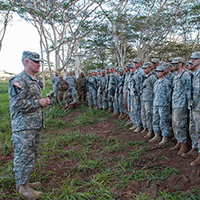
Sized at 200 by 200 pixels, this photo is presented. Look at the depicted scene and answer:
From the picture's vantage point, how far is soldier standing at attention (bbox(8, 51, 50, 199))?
2391mm

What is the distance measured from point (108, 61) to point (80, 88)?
66.7 ft

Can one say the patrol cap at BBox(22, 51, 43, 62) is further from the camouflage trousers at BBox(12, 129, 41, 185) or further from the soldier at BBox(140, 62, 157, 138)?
the soldier at BBox(140, 62, 157, 138)

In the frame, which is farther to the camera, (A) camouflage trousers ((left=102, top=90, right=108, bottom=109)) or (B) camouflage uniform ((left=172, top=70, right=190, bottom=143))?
(A) camouflage trousers ((left=102, top=90, right=108, bottom=109))

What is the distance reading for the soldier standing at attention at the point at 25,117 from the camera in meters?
2.39

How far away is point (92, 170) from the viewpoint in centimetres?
336


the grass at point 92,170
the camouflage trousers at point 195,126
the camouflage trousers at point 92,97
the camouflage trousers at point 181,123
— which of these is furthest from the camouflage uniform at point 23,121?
the camouflage trousers at point 92,97

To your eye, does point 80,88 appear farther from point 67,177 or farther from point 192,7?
point 192,7

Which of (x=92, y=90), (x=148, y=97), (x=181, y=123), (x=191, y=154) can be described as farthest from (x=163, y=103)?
(x=92, y=90)

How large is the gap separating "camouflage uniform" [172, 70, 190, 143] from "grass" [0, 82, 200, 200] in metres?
0.58

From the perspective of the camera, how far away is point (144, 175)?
298 centimetres

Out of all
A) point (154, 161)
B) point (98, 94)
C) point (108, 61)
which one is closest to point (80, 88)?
point (98, 94)

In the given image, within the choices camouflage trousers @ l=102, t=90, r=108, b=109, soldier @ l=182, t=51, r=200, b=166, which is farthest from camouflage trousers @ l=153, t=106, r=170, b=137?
camouflage trousers @ l=102, t=90, r=108, b=109

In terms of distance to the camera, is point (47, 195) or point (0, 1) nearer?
point (47, 195)

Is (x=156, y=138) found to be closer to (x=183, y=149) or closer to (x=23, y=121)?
(x=183, y=149)
